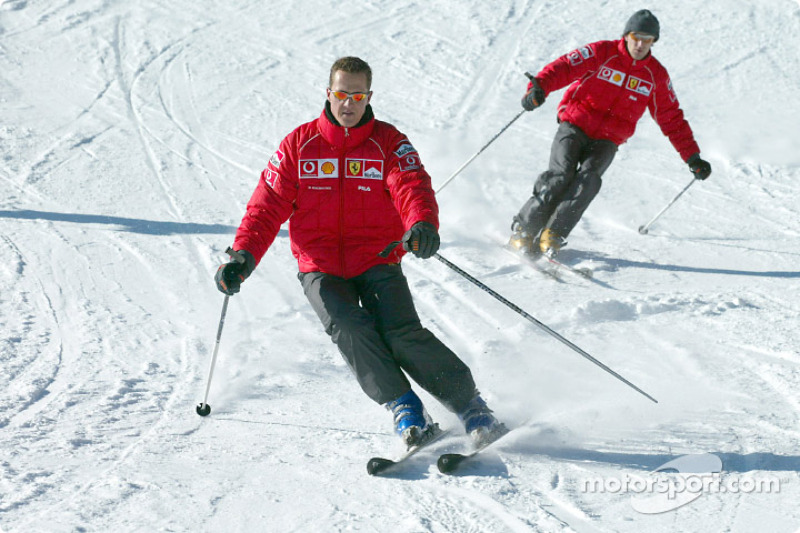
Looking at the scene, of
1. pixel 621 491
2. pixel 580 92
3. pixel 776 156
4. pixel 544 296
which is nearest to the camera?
pixel 621 491

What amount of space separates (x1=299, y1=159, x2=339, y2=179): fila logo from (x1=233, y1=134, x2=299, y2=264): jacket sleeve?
0.05 metres

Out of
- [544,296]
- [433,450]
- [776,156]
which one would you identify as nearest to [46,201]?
[544,296]

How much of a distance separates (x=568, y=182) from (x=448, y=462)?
361 cm

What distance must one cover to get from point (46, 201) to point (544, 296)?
4371mm

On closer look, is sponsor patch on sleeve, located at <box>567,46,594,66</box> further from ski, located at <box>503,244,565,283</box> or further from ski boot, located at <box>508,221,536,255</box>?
ski, located at <box>503,244,565,283</box>

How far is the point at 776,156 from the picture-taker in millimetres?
8711

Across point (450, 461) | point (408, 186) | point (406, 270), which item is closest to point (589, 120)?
point (406, 270)

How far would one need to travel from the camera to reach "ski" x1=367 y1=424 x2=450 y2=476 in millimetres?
3666

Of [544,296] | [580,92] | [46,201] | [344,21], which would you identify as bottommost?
[544,296]

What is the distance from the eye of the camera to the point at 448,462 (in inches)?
143

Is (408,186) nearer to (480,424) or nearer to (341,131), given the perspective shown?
(341,131)

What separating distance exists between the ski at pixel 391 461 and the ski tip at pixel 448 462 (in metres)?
0.17

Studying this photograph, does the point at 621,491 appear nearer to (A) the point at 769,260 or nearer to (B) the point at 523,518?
(B) the point at 523,518

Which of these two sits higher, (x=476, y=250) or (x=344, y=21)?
(x=344, y=21)
